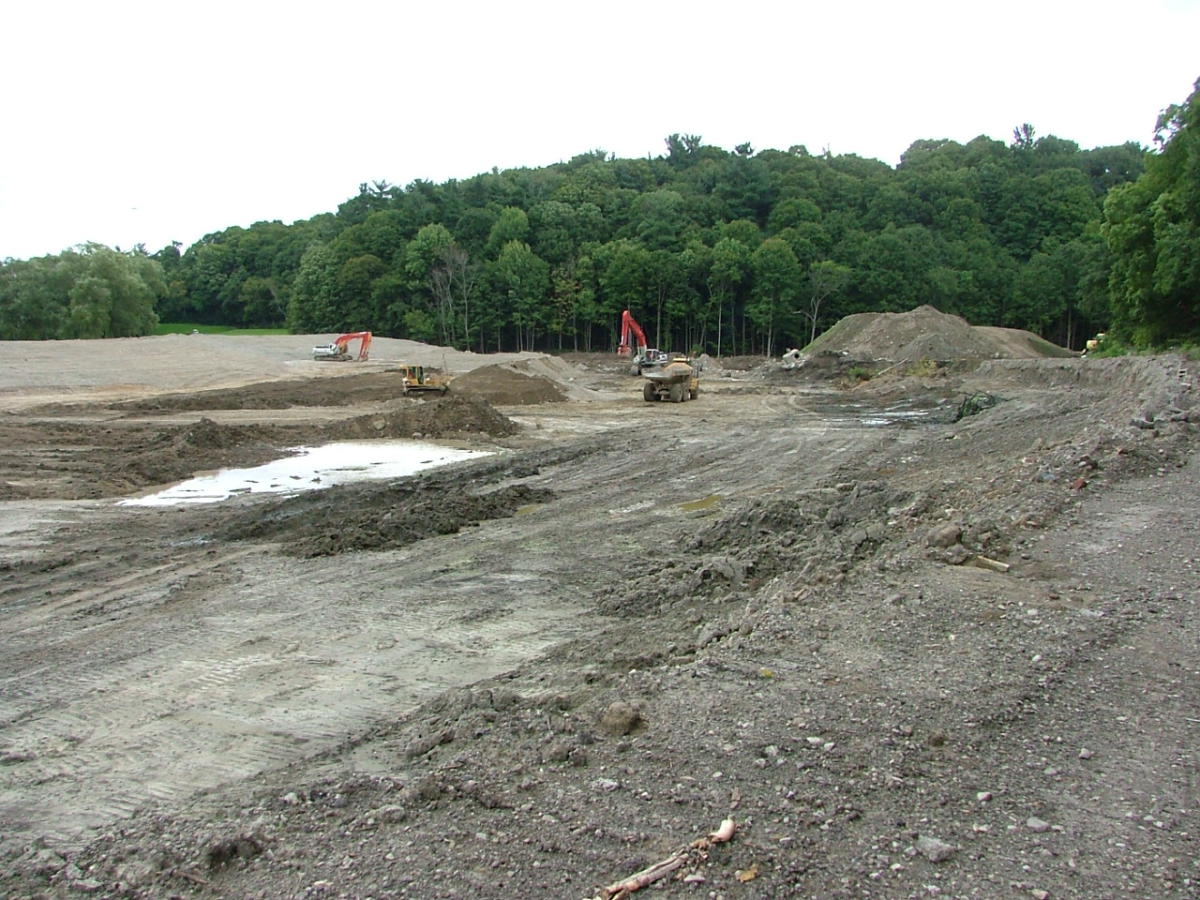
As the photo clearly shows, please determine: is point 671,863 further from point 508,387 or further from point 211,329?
point 211,329

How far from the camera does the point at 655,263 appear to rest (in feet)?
275

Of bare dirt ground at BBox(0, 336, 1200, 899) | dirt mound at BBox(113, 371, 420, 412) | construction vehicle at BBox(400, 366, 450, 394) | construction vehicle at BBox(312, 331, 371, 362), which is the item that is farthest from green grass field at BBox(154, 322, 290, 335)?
bare dirt ground at BBox(0, 336, 1200, 899)

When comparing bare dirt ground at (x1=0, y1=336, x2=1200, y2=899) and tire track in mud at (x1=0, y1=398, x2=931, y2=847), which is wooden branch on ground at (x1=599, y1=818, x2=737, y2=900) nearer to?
bare dirt ground at (x1=0, y1=336, x2=1200, y2=899)

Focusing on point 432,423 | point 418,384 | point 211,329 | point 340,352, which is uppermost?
point 211,329

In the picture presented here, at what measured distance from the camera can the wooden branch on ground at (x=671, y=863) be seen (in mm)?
3570

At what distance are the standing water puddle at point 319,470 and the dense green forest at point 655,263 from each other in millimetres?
54482

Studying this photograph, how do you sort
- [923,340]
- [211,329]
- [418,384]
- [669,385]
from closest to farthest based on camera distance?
[418,384], [669,385], [923,340], [211,329]

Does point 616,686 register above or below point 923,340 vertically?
below

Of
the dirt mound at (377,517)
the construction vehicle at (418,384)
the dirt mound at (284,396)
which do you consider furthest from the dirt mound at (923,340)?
the dirt mound at (377,517)

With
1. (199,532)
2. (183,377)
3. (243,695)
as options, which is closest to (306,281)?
(183,377)

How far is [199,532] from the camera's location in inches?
498

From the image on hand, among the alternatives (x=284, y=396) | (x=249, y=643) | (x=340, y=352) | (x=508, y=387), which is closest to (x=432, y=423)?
(x=284, y=396)

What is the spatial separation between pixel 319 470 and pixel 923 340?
136ft

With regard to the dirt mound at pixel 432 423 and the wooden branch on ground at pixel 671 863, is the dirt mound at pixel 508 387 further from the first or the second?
the wooden branch on ground at pixel 671 863
